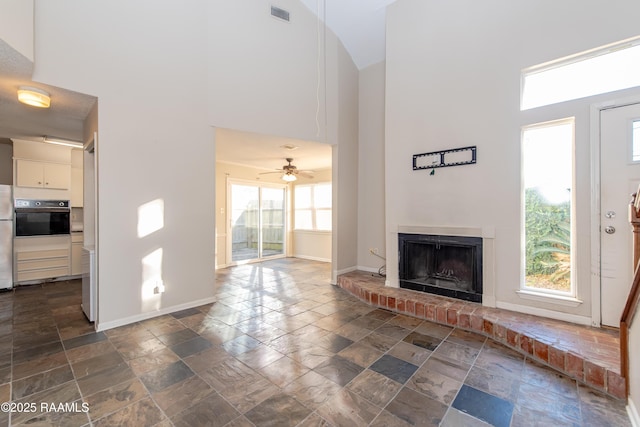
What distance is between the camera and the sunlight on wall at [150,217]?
307 cm

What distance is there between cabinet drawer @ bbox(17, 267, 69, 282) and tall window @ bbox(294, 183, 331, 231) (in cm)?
495

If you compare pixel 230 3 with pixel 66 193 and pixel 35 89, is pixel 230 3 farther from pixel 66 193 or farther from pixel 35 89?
pixel 66 193

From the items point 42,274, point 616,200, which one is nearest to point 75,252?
point 42,274

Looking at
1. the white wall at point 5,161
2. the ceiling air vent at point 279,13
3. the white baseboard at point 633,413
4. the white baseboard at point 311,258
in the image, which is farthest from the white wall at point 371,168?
the white wall at point 5,161

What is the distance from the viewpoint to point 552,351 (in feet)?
7.17

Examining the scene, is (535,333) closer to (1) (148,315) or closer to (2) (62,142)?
(1) (148,315)

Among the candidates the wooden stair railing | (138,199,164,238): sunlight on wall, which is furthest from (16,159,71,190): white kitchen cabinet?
the wooden stair railing

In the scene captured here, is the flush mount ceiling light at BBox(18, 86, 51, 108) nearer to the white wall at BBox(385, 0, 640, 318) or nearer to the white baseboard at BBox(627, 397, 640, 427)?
the white wall at BBox(385, 0, 640, 318)

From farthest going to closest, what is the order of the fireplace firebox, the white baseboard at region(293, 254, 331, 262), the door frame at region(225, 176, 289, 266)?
1. the white baseboard at region(293, 254, 331, 262)
2. the door frame at region(225, 176, 289, 266)
3. the fireplace firebox

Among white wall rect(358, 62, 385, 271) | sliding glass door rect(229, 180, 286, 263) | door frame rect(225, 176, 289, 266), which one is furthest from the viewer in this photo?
sliding glass door rect(229, 180, 286, 263)

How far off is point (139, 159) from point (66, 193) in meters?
3.17

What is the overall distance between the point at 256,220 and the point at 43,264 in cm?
401

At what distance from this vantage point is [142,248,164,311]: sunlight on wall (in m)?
3.12

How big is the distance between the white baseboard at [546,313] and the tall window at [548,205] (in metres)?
0.21
